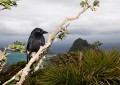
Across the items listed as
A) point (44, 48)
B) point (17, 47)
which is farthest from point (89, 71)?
point (17, 47)

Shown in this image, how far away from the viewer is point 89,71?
12.5 m

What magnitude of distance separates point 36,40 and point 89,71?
2.89 m

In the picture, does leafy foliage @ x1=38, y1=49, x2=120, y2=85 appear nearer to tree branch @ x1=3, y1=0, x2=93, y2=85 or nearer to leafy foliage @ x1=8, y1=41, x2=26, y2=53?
tree branch @ x1=3, y1=0, x2=93, y2=85

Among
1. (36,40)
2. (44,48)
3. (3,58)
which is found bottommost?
(3,58)

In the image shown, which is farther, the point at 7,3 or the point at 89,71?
the point at 89,71

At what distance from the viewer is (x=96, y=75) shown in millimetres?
12391

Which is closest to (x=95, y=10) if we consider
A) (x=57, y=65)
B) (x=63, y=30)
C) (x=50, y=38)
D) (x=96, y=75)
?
(x=63, y=30)

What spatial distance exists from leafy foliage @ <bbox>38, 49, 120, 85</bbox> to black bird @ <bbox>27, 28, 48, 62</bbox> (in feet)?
4.24

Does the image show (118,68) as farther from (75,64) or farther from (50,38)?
(50,38)

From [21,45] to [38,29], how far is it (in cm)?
656

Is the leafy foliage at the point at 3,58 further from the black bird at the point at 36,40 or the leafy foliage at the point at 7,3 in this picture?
the black bird at the point at 36,40

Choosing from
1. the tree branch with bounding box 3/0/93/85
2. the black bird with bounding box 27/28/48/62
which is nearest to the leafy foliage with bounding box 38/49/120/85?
the black bird with bounding box 27/28/48/62

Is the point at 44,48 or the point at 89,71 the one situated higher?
the point at 44,48

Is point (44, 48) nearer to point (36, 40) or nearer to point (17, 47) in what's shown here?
point (17, 47)
